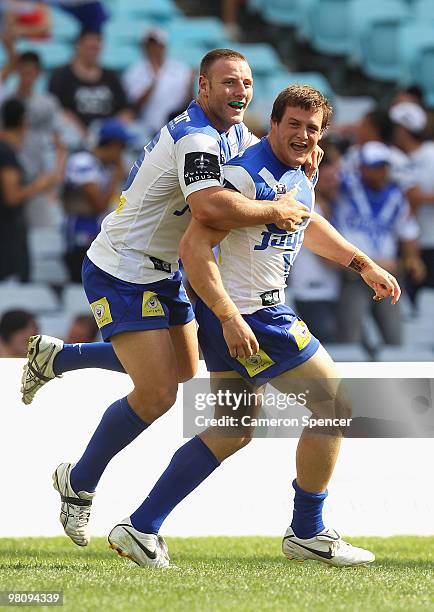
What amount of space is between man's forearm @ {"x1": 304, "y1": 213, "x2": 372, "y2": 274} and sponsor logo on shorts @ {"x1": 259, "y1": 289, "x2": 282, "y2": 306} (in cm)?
40

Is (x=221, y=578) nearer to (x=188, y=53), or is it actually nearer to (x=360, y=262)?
(x=360, y=262)

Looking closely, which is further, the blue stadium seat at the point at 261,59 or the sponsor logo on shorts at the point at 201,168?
the blue stadium seat at the point at 261,59

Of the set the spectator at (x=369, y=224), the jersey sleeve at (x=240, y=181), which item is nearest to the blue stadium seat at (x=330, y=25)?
the spectator at (x=369, y=224)

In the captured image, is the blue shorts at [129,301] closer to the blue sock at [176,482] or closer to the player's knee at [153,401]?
the player's knee at [153,401]

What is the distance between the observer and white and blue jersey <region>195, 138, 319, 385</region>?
14.6 ft

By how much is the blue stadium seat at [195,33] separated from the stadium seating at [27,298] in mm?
3744

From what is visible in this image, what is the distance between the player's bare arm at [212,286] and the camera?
4.24 m

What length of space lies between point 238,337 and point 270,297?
344 mm

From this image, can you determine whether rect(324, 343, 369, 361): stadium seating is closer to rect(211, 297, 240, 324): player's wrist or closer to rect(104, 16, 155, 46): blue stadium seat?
rect(104, 16, 155, 46): blue stadium seat

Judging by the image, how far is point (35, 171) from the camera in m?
10.2

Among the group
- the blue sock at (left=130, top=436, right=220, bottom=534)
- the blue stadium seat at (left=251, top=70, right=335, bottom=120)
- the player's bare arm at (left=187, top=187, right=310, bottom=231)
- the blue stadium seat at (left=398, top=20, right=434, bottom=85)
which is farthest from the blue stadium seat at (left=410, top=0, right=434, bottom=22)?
the blue sock at (left=130, top=436, right=220, bottom=534)

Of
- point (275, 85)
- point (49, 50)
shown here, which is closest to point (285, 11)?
point (275, 85)

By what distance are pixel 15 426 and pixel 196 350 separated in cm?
115

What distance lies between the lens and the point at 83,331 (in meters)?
9.02
